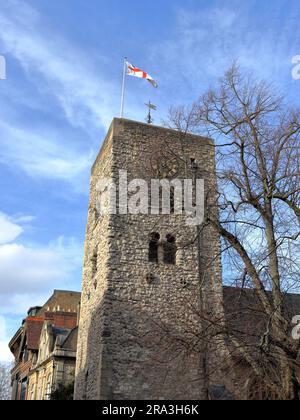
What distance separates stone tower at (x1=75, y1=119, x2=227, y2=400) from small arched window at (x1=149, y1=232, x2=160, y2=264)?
0.04 m

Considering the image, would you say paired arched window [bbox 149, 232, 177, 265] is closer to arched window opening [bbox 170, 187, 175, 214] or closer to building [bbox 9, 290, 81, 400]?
arched window opening [bbox 170, 187, 175, 214]

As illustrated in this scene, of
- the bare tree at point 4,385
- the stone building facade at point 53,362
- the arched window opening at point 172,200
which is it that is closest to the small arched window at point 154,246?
the arched window opening at point 172,200

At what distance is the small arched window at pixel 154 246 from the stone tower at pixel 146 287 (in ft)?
0.12

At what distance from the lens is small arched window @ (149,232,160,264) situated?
17.7m

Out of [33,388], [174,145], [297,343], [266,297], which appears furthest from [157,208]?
[33,388]

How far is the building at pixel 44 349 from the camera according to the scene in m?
25.7

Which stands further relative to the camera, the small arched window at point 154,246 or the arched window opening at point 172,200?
the arched window opening at point 172,200

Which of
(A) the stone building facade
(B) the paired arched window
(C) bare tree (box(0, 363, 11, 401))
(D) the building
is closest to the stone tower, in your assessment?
(B) the paired arched window

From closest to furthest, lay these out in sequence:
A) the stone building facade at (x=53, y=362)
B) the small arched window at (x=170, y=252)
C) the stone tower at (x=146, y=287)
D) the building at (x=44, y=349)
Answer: the stone tower at (x=146, y=287) → the small arched window at (x=170, y=252) → the stone building facade at (x=53, y=362) → the building at (x=44, y=349)

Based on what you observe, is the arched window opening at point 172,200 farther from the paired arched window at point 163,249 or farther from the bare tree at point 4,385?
the bare tree at point 4,385

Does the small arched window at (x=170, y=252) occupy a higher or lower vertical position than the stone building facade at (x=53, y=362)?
higher

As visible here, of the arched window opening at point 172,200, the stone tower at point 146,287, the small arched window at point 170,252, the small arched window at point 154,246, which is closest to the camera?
the stone tower at point 146,287
